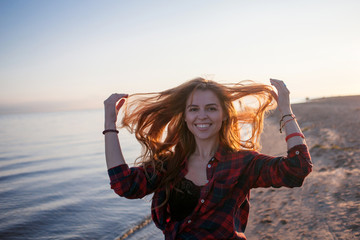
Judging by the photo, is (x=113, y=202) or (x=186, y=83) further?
(x=113, y=202)

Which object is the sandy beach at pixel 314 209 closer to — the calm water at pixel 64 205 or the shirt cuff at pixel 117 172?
the calm water at pixel 64 205

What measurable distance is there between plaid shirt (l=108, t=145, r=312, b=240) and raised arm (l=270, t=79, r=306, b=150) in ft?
0.37

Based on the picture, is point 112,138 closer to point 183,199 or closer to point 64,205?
point 183,199

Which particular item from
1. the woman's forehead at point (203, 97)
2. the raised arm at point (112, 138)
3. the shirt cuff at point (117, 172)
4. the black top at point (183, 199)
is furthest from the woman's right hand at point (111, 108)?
the black top at point (183, 199)

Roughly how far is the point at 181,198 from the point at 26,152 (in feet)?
56.1

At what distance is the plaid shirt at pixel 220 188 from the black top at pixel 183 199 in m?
0.10

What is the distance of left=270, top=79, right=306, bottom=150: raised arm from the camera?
7.98 feet

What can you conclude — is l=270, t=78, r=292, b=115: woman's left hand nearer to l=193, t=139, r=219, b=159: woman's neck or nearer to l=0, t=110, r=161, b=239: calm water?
l=193, t=139, r=219, b=159: woman's neck

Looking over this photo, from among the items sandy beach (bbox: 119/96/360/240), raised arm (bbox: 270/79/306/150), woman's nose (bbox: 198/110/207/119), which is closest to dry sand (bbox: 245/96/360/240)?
sandy beach (bbox: 119/96/360/240)

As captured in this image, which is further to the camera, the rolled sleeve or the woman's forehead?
the woman's forehead

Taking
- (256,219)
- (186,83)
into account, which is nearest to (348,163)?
(256,219)

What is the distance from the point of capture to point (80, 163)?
1352 cm

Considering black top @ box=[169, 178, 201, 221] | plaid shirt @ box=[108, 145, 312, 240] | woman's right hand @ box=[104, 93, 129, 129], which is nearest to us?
plaid shirt @ box=[108, 145, 312, 240]

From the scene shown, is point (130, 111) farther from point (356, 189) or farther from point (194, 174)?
point (356, 189)
